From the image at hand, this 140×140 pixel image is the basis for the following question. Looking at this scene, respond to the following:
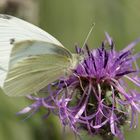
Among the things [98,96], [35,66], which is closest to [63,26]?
[35,66]

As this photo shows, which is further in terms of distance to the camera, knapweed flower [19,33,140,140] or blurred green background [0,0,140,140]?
blurred green background [0,0,140,140]

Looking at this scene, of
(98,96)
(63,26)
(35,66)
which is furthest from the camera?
(63,26)

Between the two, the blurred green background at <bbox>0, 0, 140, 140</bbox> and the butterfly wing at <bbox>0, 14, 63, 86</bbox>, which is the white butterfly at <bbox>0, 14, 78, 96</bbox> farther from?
the blurred green background at <bbox>0, 0, 140, 140</bbox>

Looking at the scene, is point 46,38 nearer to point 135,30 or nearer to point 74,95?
point 74,95

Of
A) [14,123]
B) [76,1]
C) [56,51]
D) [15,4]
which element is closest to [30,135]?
[14,123]

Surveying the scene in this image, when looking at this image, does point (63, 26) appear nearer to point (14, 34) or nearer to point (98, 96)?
point (14, 34)

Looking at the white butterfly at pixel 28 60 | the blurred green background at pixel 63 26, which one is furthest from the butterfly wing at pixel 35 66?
the blurred green background at pixel 63 26

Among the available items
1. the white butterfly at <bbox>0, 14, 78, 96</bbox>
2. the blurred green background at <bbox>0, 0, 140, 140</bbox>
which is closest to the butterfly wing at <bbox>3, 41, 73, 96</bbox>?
the white butterfly at <bbox>0, 14, 78, 96</bbox>
